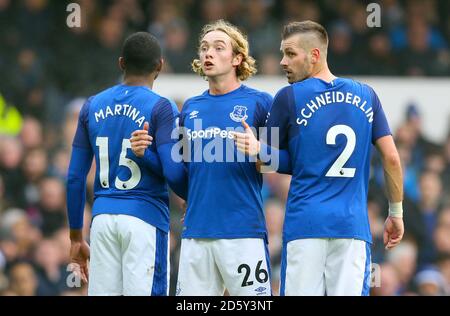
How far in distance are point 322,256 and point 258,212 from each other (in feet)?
2.06

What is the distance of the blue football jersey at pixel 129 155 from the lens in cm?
734

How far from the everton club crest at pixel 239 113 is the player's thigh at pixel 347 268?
1116mm

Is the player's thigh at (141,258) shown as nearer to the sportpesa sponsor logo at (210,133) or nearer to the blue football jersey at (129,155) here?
the blue football jersey at (129,155)

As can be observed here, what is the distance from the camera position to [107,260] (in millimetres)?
7328

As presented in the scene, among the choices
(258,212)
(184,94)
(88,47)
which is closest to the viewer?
(258,212)

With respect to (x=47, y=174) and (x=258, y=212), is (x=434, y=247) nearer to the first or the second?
(x=47, y=174)

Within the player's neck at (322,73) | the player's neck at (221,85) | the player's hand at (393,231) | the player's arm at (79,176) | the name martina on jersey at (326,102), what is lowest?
the player's hand at (393,231)

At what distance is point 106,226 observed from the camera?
24.1 ft

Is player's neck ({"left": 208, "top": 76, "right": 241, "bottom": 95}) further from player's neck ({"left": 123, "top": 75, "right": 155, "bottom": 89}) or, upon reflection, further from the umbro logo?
player's neck ({"left": 123, "top": 75, "right": 155, "bottom": 89})

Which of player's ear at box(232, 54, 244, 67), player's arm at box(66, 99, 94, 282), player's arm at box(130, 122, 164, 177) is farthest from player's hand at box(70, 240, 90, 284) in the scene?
player's ear at box(232, 54, 244, 67)

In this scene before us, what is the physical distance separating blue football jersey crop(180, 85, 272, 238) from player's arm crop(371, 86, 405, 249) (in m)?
0.82

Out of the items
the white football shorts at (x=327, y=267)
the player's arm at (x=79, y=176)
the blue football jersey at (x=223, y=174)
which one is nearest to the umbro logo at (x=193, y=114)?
the blue football jersey at (x=223, y=174)
